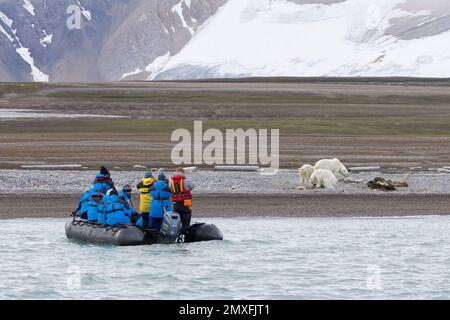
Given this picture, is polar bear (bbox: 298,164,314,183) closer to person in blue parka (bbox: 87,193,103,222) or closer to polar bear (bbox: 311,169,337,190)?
polar bear (bbox: 311,169,337,190)

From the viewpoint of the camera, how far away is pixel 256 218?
26828 millimetres

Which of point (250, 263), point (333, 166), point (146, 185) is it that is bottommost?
point (250, 263)

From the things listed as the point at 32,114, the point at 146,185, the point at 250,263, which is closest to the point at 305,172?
the point at 146,185

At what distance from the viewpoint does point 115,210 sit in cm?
2245

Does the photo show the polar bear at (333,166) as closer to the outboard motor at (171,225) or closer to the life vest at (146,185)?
the life vest at (146,185)

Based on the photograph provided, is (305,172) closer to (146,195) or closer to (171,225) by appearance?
(146,195)

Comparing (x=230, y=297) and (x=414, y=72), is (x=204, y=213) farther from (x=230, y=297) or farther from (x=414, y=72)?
(x=414, y=72)

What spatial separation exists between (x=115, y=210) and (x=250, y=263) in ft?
10.4

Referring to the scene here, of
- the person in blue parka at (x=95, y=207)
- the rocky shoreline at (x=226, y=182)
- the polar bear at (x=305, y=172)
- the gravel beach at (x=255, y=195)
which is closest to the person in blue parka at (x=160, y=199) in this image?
the person in blue parka at (x=95, y=207)

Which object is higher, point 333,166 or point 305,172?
point 333,166

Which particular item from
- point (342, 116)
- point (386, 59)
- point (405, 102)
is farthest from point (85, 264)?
point (386, 59)

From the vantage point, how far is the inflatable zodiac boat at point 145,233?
22.0 m

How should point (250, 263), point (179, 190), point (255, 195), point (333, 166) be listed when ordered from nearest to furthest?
1. point (250, 263)
2. point (179, 190)
3. point (255, 195)
4. point (333, 166)

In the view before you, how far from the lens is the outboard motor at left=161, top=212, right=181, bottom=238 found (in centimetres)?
2188
